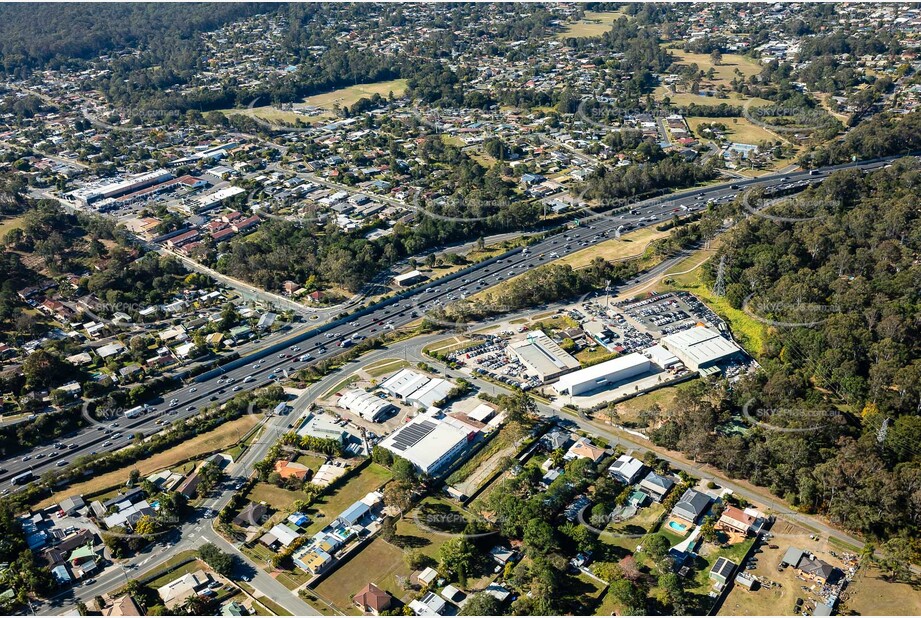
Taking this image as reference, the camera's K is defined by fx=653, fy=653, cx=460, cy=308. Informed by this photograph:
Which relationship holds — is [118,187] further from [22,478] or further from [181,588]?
[181,588]

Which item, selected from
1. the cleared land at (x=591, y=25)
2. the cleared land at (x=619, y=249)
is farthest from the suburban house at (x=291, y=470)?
the cleared land at (x=591, y=25)

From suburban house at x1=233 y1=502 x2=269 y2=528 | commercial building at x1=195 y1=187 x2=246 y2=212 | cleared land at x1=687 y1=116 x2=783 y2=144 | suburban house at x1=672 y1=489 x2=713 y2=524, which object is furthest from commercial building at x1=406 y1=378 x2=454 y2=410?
cleared land at x1=687 y1=116 x2=783 y2=144

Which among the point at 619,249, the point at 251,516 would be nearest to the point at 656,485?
the point at 251,516

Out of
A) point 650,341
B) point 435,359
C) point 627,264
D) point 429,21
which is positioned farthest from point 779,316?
point 429,21

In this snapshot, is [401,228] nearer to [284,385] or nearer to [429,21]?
[284,385]

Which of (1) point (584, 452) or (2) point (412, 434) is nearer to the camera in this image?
(1) point (584, 452)

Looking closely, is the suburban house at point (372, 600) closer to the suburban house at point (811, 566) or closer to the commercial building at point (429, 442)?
the commercial building at point (429, 442)
